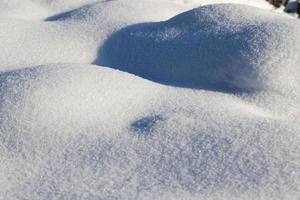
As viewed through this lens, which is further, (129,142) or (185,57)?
(185,57)

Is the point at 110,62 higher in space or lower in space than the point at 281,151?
lower

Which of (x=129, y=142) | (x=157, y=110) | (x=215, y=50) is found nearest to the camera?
(x=129, y=142)

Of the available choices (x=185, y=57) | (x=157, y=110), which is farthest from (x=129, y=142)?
(x=185, y=57)

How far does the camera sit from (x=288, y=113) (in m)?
1.90

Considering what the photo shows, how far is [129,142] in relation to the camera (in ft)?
5.61

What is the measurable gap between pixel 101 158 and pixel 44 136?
0.24m

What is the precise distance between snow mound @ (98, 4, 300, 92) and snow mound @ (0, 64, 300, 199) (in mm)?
143

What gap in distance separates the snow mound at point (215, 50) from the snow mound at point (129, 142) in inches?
5.6

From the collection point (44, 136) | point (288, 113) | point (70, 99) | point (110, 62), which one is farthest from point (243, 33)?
point (44, 136)

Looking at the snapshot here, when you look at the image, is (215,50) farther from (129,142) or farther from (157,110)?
(129,142)

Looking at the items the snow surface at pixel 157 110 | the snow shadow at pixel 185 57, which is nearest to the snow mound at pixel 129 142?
the snow surface at pixel 157 110

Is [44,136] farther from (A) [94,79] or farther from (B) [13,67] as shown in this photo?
(B) [13,67]

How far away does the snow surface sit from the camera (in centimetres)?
152

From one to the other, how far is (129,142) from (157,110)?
247 millimetres
